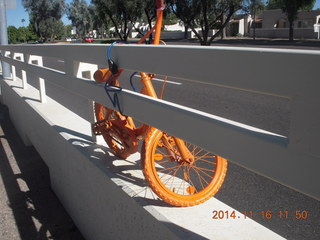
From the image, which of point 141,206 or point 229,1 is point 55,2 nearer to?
point 229,1

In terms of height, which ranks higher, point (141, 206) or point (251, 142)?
point (251, 142)

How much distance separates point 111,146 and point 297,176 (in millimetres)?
2035

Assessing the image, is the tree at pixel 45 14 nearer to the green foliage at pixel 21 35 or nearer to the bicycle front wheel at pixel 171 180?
the green foliage at pixel 21 35

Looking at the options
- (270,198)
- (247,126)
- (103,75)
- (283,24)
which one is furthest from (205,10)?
(283,24)

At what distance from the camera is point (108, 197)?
253 centimetres

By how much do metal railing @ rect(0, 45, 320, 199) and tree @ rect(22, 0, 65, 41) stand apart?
2880 inches

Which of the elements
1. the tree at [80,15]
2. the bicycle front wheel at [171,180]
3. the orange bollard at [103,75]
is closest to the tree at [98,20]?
the tree at [80,15]

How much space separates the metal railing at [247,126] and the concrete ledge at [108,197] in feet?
1.66

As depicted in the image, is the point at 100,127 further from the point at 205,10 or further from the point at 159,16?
the point at 205,10

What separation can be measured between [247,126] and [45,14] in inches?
2996

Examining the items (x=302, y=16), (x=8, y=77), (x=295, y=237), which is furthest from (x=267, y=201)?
(x=302, y=16)

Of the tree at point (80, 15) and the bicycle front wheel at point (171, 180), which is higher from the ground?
the tree at point (80, 15)

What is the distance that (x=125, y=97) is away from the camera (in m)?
2.44

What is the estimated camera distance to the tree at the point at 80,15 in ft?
292
